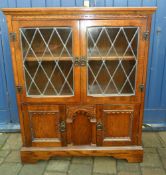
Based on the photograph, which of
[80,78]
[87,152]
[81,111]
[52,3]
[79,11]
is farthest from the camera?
[52,3]

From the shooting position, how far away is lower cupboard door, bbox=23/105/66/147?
83.2 inches

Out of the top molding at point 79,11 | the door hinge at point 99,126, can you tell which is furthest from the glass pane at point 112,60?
the door hinge at point 99,126

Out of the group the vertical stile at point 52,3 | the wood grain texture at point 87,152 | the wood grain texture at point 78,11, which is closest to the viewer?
the wood grain texture at point 78,11

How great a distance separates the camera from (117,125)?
217 cm

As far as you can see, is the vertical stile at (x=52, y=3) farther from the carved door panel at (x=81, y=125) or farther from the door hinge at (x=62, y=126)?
the door hinge at (x=62, y=126)

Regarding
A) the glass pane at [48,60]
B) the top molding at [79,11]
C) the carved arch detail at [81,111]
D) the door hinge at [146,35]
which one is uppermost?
the top molding at [79,11]

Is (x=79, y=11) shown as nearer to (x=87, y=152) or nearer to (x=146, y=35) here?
(x=146, y=35)

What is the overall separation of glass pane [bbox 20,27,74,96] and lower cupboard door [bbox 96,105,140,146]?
0.38 metres

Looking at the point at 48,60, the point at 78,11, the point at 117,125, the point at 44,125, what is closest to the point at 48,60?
the point at 48,60

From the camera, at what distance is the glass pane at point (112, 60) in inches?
75.4

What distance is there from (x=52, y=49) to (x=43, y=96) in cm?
42

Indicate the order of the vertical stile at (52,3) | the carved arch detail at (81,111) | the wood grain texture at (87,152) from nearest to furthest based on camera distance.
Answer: the carved arch detail at (81,111) < the wood grain texture at (87,152) < the vertical stile at (52,3)

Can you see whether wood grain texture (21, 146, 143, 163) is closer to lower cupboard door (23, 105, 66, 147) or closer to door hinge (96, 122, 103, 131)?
lower cupboard door (23, 105, 66, 147)

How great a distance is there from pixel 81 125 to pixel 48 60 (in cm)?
68
